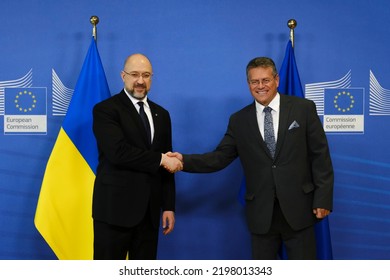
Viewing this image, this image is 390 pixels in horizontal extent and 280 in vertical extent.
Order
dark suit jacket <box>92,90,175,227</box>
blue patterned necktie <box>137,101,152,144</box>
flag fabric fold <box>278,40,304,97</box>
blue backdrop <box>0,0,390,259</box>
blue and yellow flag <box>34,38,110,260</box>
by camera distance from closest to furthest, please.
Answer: dark suit jacket <box>92,90,175,227</box> → blue patterned necktie <box>137,101,152,144</box> → blue and yellow flag <box>34,38,110,260</box> → flag fabric fold <box>278,40,304,97</box> → blue backdrop <box>0,0,390,259</box>

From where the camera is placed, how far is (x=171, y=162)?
2.66 meters

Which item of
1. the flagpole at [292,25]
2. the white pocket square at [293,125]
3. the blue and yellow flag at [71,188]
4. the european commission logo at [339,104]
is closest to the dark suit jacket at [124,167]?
the blue and yellow flag at [71,188]

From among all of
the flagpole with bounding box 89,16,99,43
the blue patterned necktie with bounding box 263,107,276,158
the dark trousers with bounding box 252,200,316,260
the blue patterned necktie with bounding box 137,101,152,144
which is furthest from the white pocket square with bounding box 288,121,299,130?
the flagpole with bounding box 89,16,99,43

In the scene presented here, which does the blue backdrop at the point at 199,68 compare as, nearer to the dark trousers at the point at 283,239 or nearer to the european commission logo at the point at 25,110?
the european commission logo at the point at 25,110

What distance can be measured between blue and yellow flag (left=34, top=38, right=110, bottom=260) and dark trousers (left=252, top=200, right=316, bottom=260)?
1.20 m

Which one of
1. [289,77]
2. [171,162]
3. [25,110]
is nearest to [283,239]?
[171,162]

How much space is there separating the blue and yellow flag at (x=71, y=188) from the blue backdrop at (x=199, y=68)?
33cm

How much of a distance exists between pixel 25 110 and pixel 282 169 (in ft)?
6.61

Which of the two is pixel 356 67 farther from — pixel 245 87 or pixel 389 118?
pixel 245 87

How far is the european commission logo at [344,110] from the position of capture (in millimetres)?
3479

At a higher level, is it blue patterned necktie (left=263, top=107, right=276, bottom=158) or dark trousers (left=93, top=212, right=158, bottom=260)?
blue patterned necktie (left=263, top=107, right=276, bottom=158)

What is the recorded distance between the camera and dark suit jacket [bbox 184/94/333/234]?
2.57 metres

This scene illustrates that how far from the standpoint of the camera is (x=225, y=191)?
3.49 m

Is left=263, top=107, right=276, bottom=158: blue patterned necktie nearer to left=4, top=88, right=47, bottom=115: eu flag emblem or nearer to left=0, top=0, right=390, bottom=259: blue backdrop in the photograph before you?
left=0, top=0, right=390, bottom=259: blue backdrop
